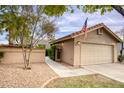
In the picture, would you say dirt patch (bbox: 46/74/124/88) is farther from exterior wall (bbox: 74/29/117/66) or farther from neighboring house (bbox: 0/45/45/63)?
neighboring house (bbox: 0/45/45/63)

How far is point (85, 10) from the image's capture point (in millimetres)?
10031

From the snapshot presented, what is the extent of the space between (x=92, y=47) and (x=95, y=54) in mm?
716

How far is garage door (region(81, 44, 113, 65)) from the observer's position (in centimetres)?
1603

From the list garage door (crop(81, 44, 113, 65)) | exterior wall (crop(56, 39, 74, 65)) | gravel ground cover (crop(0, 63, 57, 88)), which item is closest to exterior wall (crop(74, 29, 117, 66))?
garage door (crop(81, 44, 113, 65))

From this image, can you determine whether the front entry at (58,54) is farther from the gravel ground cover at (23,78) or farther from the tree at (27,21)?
the gravel ground cover at (23,78)

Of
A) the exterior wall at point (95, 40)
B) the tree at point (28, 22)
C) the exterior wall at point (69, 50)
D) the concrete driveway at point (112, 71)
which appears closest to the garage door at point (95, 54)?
the exterior wall at point (95, 40)

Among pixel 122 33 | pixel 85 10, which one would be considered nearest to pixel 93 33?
pixel 85 10

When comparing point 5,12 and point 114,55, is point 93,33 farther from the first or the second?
point 5,12

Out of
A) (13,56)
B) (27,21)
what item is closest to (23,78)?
(27,21)

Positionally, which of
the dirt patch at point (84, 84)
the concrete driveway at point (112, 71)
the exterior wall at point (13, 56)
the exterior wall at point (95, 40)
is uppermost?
the exterior wall at point (95, 40)

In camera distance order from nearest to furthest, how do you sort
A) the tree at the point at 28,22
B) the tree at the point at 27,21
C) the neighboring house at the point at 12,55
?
1. the tree at the point at 27,21
2. the tree at the point at 28,22
3. the neighboring house at the point at 12,55

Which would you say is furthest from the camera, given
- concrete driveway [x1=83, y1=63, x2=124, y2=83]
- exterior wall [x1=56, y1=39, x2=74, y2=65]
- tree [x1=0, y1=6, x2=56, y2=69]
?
exterior wall [x1=56, y1=39, x2=74, y2=65]

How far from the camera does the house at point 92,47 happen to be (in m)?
15.6
